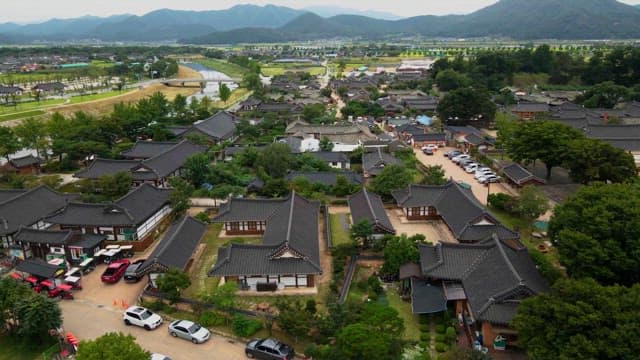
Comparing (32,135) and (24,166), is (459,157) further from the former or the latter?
(32,135)

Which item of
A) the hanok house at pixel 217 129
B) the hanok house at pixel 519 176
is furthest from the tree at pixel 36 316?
the hanok house at pixel 217 129

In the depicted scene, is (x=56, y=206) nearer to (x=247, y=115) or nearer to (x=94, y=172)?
(x=94, y=172)

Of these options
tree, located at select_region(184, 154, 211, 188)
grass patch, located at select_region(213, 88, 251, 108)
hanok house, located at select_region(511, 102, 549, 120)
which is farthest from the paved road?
grass patch, located at select_region(213, 88, 251, 108)

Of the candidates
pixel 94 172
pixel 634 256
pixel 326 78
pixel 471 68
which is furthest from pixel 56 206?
pixel 326 78

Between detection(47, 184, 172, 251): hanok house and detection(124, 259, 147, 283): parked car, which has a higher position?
detection(47, 184, 172, 251): hanok house

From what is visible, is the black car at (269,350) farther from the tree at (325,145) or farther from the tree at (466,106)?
the tree at (466,106)

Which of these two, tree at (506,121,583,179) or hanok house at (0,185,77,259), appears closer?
hanok house at (0,185,77,259)

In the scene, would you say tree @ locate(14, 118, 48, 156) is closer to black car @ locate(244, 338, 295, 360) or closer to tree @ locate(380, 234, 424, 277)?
black car @ locate(244, 338, 295, 360)

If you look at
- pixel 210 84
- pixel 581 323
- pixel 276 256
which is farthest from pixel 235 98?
pixel 581 323
